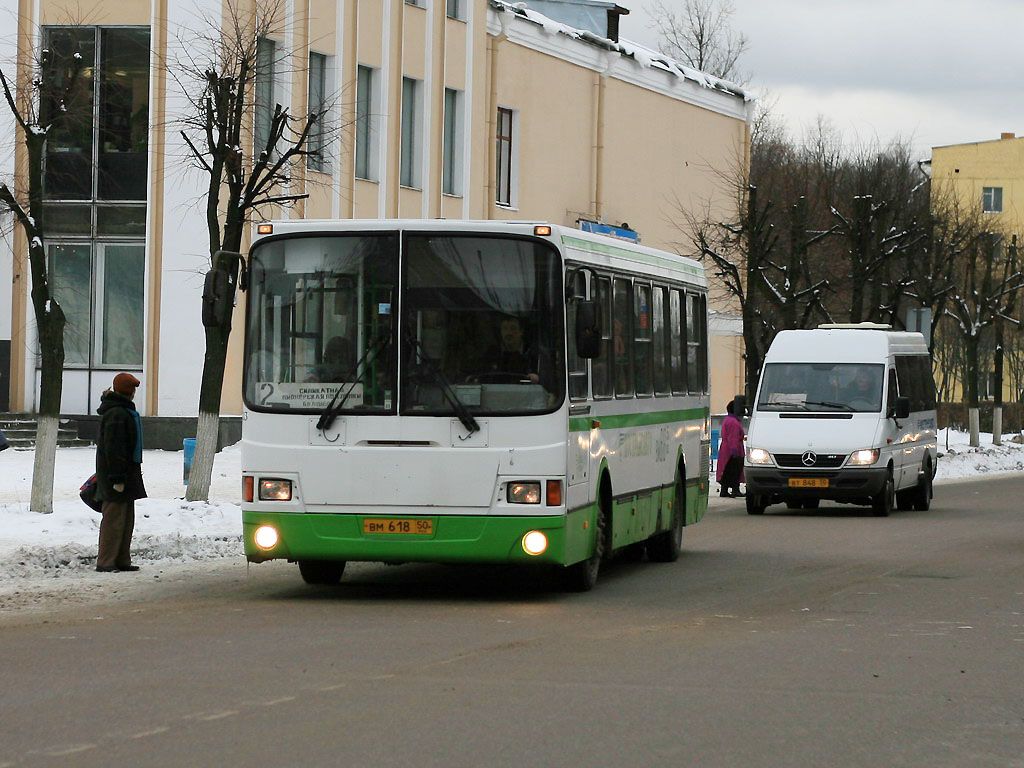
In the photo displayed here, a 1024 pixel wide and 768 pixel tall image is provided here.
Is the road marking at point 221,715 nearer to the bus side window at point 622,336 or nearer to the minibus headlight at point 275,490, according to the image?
the minibus headlight at point 275,490

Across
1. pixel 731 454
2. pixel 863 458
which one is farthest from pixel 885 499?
pixel 731 454

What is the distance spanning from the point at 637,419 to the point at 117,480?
4468 mm

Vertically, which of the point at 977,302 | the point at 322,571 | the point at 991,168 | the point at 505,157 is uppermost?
the point at 991,168

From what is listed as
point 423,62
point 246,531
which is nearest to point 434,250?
point 246,531

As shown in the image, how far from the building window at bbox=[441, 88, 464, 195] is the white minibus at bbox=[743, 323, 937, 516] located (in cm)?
1634

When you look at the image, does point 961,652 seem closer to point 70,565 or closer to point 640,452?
point 640,452

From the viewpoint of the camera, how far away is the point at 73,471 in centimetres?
2953

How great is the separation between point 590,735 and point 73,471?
22.2m

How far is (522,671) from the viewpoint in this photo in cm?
1054

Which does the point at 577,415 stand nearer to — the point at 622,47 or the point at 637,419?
the point at 637,419

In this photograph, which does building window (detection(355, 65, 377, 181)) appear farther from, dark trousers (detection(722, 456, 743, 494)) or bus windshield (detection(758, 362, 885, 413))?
bus windshield (detection(758, 362, 885, 413))

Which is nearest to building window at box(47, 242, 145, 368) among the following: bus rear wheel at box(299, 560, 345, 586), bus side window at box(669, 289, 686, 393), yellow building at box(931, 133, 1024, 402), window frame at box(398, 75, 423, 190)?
window frame at box(398, 75, 423, 190)

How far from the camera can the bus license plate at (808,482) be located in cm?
2700

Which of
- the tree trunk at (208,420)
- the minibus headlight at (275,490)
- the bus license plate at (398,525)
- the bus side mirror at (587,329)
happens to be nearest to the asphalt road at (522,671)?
the bus license plate at (398,525)
